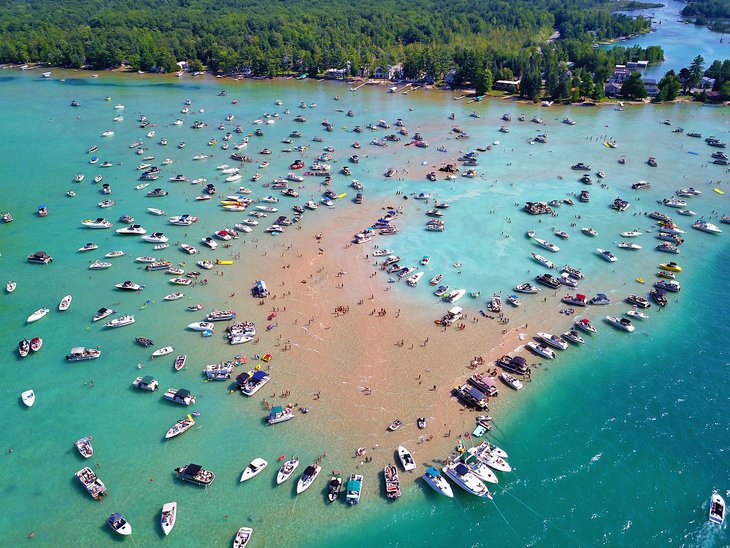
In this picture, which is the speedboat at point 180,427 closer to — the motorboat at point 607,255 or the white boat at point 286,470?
the white boat at point 286,470

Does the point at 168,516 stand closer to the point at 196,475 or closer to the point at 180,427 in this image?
the point at 196,475

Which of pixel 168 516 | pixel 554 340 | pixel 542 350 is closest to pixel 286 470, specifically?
pixel 168 516

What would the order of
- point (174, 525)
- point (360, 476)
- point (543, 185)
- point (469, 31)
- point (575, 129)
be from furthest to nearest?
point (469, 31) < point (575, 129) < point (543, 185) < point (360, 476) < point (174, 525)

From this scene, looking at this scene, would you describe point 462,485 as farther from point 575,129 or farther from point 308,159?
point 575,129

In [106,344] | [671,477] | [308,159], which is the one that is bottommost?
[671,477]

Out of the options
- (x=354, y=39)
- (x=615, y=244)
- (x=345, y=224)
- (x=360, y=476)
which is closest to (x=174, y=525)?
(x=360, y=476)

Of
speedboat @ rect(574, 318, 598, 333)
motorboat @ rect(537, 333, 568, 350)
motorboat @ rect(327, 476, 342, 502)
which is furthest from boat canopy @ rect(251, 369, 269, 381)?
speedboat @ rect(574, 318, 598, 333)
